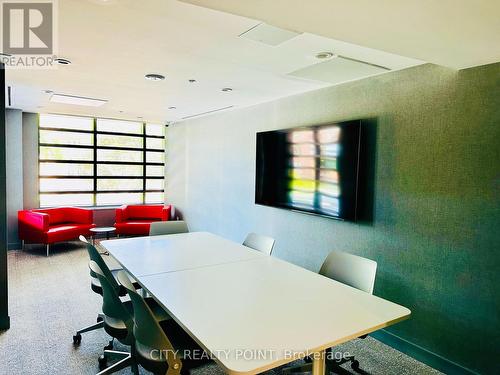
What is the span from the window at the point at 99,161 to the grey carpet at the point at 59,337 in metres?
2.58

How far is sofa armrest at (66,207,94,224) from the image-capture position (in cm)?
659

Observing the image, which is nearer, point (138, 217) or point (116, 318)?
point (116, 318)

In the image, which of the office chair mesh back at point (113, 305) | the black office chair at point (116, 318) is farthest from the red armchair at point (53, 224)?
the office chair mesh back at point (113, 305)

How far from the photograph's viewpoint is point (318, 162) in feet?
12.2

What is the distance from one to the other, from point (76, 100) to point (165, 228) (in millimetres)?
2586

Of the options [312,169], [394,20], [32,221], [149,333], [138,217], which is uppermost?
[394,20]

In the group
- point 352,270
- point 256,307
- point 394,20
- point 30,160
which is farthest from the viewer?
point 30,160

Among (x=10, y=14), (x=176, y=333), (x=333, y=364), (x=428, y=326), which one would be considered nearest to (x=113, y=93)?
(x=10, y=14)

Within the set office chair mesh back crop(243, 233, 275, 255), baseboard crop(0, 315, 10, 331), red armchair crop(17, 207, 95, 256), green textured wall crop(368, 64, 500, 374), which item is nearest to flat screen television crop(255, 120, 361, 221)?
green textured wall crop(368, 64, 500, 374)

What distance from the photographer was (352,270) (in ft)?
8.62

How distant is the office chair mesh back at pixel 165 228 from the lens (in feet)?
13.3

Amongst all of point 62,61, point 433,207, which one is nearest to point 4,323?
point 62,61
